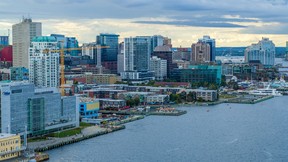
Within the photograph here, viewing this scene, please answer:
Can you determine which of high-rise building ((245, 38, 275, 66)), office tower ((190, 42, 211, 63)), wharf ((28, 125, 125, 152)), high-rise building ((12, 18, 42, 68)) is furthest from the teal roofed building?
high-rise building ((245, 38, 275, 66))

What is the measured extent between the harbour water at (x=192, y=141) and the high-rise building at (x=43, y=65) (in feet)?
17.9

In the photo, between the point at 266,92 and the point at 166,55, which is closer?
the point at 266,92

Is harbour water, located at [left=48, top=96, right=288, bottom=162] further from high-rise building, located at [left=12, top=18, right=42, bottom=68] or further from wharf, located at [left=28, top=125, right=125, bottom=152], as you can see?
high-rise building, located at [left=12, top=18, right=42, bottom=68]

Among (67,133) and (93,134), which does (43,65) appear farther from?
(93,134)

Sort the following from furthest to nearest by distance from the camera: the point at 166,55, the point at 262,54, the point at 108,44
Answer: the point at 262,54 < the point at 108,44 < the point at 166,55

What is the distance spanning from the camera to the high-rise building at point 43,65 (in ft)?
87.1

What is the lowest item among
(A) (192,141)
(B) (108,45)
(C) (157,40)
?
(A) (192,141)

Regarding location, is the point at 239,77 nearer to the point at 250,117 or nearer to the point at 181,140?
the point at 250,117

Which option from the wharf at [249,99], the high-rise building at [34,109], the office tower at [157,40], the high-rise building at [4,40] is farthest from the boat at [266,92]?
the high-rise building at [4,40]

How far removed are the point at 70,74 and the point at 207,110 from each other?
17.5m

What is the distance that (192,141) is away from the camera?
17.5 metres

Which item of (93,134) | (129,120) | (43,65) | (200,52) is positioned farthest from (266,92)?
(200,52)

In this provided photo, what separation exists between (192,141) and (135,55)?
25.1 m

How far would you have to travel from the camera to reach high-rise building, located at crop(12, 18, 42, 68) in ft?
129
